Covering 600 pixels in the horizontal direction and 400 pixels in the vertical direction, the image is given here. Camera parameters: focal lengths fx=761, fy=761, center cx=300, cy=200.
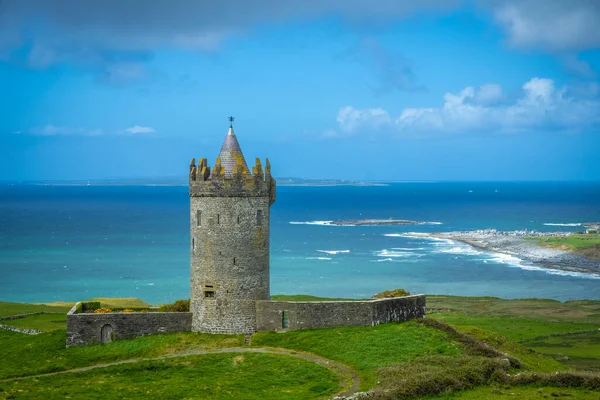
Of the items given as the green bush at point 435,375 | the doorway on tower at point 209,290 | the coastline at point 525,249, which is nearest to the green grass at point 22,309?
the doorway on tower at point 209,290

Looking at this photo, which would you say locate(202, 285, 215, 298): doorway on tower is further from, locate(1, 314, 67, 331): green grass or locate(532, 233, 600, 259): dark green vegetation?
locate(532, 233, 600, 259): dark green vegetation

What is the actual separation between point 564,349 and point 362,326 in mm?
22746

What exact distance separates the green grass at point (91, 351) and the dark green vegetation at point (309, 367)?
4 cm

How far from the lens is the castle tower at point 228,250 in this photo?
35.0 metres

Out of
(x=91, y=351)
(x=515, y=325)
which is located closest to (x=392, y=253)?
(x=515, y=325)

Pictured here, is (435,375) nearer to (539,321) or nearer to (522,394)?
(522,394)

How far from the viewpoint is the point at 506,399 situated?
25.3 metres

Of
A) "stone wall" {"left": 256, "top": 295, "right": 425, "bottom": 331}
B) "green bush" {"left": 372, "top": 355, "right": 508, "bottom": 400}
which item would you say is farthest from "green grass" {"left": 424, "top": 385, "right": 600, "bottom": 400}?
"stone wall" {"left": 256, "top": 295, "right": 425, "bottom": 331}

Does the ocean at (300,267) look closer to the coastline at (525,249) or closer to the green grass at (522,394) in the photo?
the coastline at (525,249)

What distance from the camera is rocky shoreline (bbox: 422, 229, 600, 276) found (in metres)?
110

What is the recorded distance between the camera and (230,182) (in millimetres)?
35219

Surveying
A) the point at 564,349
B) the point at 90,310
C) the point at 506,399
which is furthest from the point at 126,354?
the point at 564,349

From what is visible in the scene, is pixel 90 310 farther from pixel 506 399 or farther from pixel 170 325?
pixel 506 399

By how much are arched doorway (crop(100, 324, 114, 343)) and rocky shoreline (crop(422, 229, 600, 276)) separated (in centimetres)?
8375
